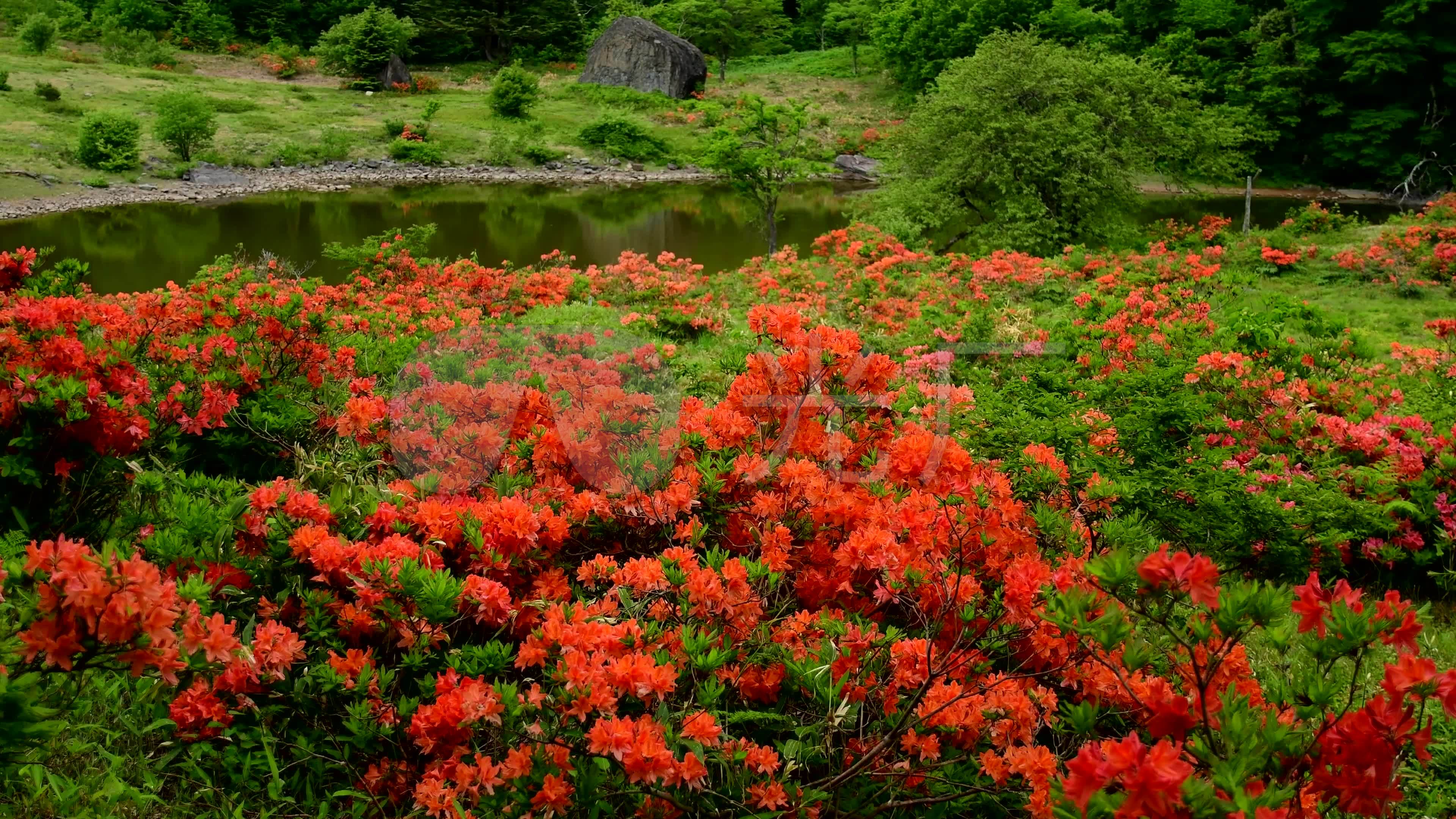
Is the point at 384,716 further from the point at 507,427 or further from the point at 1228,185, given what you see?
the point at 1228,185

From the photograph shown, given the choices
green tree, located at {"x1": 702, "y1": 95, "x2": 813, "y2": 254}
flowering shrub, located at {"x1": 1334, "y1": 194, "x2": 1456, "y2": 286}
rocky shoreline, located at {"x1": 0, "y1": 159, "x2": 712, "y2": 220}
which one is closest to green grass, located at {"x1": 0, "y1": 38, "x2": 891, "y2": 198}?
rocky shoreline, located at {"x1": 0, "y1": 159, "x2": 712, "y2": 220}

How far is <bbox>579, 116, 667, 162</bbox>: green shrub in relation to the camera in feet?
96.3

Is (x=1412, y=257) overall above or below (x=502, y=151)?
below

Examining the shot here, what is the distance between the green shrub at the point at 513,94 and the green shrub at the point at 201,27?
15167mm

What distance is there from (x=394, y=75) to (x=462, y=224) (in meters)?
18.6

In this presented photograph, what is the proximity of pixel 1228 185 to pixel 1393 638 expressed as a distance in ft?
97.0

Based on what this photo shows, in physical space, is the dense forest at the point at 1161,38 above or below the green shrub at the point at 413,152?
above

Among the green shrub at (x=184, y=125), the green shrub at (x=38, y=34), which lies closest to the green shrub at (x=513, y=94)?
the green shrub at (x=184, y=125)

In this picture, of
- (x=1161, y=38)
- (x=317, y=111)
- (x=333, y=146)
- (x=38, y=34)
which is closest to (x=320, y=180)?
(x=333, y=146)

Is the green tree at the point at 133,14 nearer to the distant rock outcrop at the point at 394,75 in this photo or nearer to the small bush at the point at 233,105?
the distant rock outcrop at the point at 394,75

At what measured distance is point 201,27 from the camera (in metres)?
36.9

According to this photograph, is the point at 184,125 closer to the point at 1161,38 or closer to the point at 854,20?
the point at 1161,38

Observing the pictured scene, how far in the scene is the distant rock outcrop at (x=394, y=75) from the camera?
33.4 metres

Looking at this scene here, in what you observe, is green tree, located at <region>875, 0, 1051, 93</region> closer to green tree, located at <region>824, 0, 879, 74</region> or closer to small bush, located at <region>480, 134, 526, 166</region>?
green tree, located at <region>824, 0, 879, 74</region>
